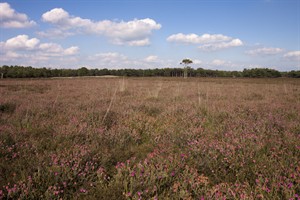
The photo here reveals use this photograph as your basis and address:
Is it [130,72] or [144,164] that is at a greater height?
[130,72]

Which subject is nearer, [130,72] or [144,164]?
[144,164]

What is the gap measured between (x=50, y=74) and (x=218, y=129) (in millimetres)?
99602

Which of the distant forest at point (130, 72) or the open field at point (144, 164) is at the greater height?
the distant forest at point (130, 72)

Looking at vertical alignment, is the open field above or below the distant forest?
below

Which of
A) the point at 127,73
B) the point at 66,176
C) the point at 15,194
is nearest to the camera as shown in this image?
the point at 15,194

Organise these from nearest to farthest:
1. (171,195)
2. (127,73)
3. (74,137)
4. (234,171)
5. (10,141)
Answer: (171,195), (234,171), (10,141), (74,137), (127,73)

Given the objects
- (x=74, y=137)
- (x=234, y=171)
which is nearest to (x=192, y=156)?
(x=234, y=171)

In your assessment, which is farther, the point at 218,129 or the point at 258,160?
the point at 218,129

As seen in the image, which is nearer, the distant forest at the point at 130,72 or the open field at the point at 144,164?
the open field at the point at 144,164

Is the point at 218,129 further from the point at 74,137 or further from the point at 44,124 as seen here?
the point at 44,124

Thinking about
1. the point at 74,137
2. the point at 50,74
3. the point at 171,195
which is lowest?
the point at 171,195

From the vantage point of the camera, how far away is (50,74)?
88.8 meters

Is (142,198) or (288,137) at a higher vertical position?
(288,137)

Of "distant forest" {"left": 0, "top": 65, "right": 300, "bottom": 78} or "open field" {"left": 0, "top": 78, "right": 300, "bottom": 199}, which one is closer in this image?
"open field" {"left": 0, "top": 78, "right": 300, "bottom": 199}
